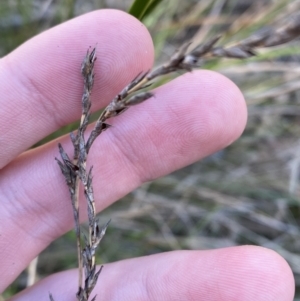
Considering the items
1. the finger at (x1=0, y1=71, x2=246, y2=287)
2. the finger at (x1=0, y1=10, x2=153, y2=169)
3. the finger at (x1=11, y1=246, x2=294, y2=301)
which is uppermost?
the finger at (x1=0, y1=10, x2=153, y2=169)

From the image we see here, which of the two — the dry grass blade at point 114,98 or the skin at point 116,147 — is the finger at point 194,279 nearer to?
the skin at point 116,147

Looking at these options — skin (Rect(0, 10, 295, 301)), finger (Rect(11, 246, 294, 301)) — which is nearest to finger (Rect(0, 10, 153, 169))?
skin (Rect(0, 10, 295, 301))

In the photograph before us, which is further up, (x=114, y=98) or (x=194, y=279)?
(x=114, y=98)

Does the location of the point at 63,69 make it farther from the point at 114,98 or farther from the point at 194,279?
the point at 194,279

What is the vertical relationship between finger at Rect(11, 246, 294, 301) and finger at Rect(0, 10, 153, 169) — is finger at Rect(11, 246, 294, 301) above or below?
below

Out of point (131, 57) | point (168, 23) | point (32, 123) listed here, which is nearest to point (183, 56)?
point (131, 57)

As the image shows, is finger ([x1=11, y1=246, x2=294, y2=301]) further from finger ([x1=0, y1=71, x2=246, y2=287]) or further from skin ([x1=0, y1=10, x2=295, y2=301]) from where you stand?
finger ([x1=0, y1=71, x2=246, y2=287])

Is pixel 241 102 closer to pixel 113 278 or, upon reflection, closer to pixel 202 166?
pixel 113 278

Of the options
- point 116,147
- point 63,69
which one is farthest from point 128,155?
point 63,69
